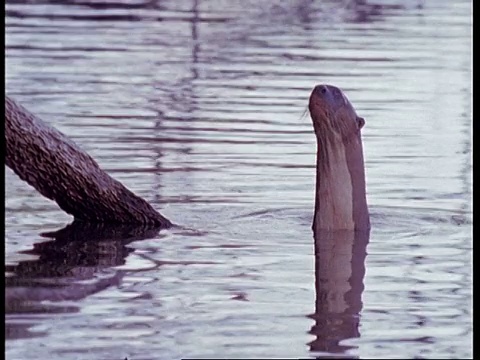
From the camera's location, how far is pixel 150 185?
12.4 meters

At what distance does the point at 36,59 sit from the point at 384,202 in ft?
30.7

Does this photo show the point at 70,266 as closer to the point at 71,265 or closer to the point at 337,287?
the point at 71,265

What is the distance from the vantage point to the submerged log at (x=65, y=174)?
403 inches

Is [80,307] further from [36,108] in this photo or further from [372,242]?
[36,108]

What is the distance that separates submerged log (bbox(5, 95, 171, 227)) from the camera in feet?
33.6

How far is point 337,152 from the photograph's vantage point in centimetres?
A: 1071

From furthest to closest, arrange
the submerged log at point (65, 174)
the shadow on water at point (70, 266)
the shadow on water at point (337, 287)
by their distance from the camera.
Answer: the submerged log at point (65, 174) → the shadow on water at point (70, 266) → the shadow on water at point (337, 287)

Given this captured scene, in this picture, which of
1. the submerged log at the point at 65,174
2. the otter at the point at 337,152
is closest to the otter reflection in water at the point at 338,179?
the otter at the point at 337,152

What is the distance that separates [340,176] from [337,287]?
148 centimetres

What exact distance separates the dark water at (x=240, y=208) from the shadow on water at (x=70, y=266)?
0.02m

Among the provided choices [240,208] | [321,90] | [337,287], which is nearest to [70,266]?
[337,287]

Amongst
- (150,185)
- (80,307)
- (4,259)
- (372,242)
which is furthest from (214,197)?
(80,307)

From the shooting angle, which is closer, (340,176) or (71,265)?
(71,265)

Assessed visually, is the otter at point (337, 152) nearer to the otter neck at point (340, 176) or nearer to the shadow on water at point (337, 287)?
the otter neck at point (340, 176)
